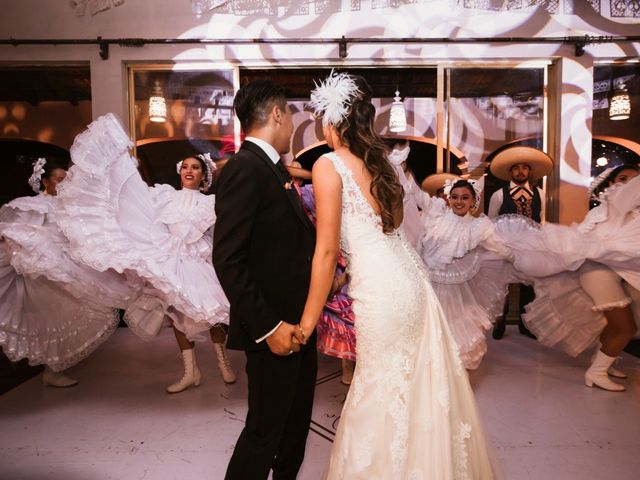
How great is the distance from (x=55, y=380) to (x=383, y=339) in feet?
9.24

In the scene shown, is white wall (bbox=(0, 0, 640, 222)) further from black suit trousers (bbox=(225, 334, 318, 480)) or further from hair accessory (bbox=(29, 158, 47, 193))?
black suit trousers (bbox=(225, 334, 318, 480))

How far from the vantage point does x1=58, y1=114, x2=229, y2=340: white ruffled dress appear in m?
2.46

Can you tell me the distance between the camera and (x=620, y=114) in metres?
6.17

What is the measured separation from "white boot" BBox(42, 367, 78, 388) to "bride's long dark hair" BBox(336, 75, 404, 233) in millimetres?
2880

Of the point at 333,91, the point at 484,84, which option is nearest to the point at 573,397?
the point at 333,91

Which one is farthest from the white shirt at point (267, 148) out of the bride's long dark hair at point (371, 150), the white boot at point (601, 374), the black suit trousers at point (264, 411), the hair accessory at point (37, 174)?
the white boot at point (601, 374)

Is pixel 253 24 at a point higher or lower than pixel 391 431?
higher

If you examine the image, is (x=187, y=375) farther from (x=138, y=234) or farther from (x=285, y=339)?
(x=285, y=339)

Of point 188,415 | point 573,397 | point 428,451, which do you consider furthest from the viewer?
point 573,397

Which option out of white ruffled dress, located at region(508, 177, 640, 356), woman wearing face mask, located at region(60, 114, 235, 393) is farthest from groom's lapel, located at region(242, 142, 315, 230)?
white ruffled dress, located at region(508, 177, 640, 356)

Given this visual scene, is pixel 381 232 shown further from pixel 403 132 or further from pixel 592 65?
pixel 403 132

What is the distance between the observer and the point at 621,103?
6.07 m

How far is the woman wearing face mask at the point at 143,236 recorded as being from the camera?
8.09ft

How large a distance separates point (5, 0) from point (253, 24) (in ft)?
8.84
